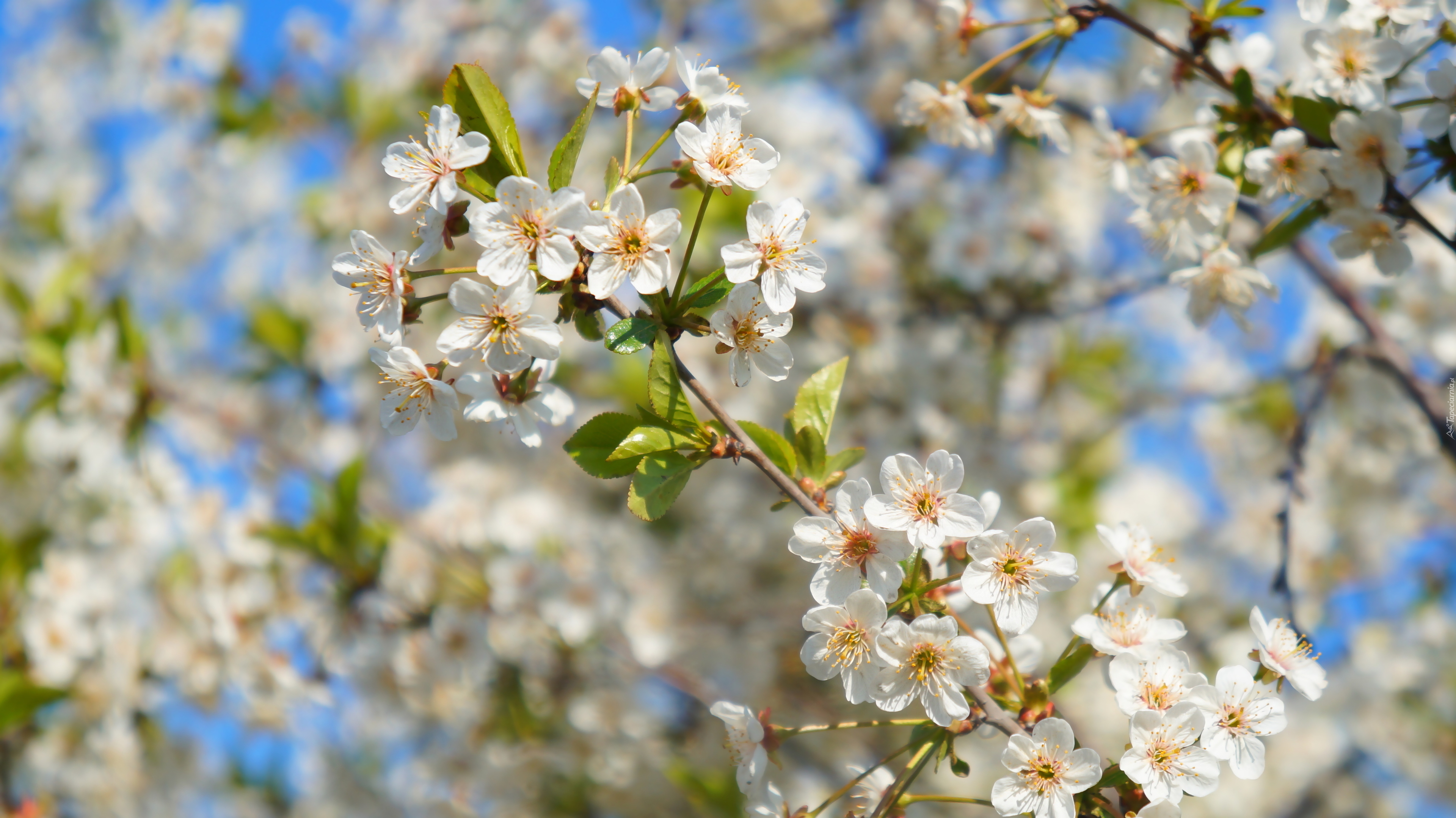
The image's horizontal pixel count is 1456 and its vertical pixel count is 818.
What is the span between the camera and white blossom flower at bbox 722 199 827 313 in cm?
113

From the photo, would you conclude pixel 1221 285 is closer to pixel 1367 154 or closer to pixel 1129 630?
pixel 1367 154

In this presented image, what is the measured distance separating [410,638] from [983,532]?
225 cm

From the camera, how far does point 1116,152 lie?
1702mm

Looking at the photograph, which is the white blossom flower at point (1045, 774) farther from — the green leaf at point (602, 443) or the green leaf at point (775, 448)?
the green leaf at point (602, 443)

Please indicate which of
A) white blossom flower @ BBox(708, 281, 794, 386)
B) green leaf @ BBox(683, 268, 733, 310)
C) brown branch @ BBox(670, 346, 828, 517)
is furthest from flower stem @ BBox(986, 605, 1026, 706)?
green leaf @ BBox(683, 268, 733, 310)

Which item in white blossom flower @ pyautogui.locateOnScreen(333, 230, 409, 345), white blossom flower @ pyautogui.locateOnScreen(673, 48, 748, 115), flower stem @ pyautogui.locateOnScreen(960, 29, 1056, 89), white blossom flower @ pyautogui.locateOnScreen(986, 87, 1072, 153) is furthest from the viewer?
white blossom flower @ pyautogui.locateOnScreen(986, 87, 1072, 153)

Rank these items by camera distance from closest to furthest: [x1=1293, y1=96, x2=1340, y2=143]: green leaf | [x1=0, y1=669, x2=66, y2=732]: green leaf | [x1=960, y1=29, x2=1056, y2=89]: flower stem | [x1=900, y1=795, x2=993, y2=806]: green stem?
[x1=900, y1=795, x2=993, y2=806]: green stem
[x1=1293, y1=96, x2=1340, y2=143]: green leaf
[x1=960, y1=29, x2=1056, y2=89]: flower stem
[x1=0, y1=669, x2=66, y2=732]: green leaf

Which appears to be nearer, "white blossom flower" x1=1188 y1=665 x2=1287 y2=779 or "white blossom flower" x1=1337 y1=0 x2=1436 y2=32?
"white blossom flower" x1=1188 y1=665 x2=1287 y2=779

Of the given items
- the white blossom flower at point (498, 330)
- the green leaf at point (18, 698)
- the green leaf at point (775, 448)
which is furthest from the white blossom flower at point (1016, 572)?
the green leaf at point (18, 698)

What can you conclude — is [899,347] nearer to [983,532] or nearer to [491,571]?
[491,571]

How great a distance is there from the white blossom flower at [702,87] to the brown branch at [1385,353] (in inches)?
66.2

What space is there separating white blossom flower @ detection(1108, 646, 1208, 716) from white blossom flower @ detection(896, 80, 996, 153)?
1014 millimetres

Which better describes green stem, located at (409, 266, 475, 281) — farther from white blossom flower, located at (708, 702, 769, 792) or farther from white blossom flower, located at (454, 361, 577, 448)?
white blossom flower, located at (708, 702, 769, 792)

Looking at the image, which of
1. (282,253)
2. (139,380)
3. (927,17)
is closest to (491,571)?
(139,380)
